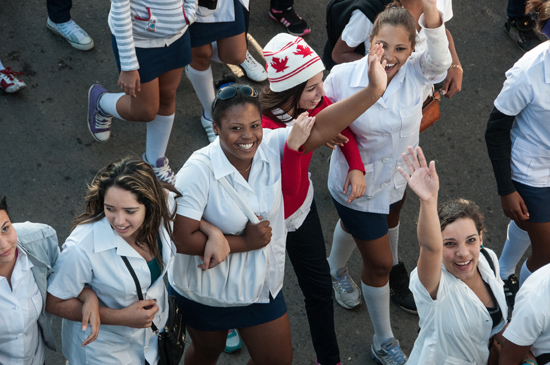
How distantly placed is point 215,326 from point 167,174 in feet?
5.47

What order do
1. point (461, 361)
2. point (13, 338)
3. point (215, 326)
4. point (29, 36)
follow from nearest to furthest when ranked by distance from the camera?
point (13, 338), point (461, 361), point (215, 326), point (29, 36)

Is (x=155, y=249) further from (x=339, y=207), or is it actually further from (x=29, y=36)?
(x=29, y=36)

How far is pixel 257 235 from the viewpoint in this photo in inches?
102

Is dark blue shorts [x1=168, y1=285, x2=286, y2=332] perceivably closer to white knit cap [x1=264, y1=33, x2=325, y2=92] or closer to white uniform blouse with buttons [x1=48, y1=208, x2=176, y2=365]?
white uniform blouse with buttons [x1=48, y1=208, x2=176, y2=365]

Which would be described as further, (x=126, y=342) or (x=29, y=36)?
(x=29, y=36)

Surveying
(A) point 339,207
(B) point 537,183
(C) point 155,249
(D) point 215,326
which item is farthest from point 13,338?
(B) point 537,183

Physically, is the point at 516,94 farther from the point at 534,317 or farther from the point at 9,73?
the point at 9,73

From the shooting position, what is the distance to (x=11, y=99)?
176 inches

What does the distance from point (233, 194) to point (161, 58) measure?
141 centimetres

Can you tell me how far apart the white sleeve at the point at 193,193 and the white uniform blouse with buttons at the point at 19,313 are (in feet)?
2.17

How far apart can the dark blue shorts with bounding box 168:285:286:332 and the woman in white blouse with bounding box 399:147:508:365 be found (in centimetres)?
71

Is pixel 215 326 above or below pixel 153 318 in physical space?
below

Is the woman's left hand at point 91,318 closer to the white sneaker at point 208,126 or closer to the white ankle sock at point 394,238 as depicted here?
the white ankle sock at point 394,238

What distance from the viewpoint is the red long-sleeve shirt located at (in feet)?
8.91
